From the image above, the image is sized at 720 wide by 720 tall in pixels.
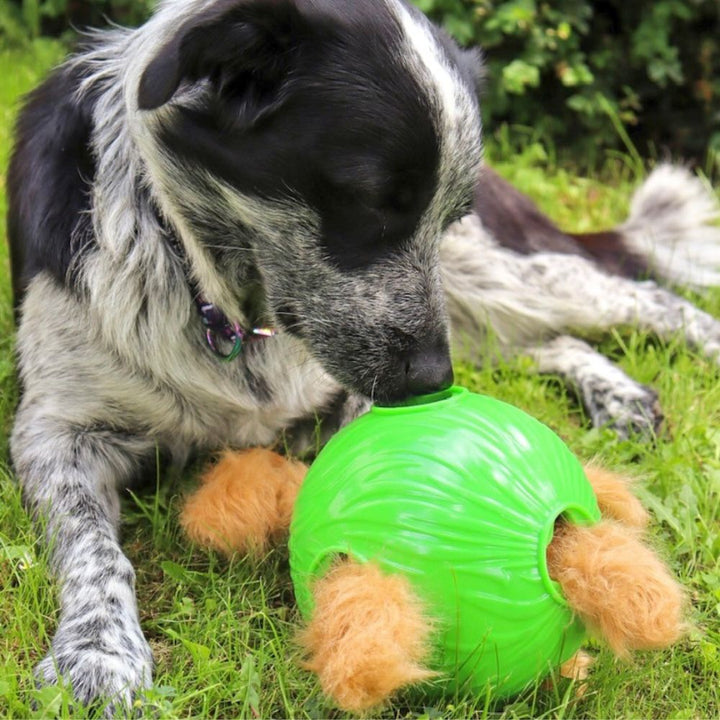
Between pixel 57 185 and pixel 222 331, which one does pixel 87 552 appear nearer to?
pixel 222 331

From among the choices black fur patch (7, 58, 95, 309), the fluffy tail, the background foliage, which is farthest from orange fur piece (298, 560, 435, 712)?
the background foliage

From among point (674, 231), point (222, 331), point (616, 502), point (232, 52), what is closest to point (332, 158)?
point (232, 52)

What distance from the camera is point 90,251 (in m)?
2.76

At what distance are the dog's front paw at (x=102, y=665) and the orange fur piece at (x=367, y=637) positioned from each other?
41cm

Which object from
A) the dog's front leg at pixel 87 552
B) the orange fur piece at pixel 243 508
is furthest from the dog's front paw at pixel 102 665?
the orange fur piece at pixel 243 508

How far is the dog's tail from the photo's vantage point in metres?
4.20

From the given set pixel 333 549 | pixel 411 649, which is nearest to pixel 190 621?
pixel 333 549

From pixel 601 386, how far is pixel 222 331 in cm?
131

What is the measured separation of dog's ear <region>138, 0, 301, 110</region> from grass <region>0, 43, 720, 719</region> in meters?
1.07

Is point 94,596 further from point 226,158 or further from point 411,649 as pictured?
point 226,158

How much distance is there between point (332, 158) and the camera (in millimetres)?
2295

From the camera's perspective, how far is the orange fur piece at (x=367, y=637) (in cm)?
179

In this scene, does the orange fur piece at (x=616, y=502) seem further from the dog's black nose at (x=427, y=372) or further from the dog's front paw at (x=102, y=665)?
the dog's front paw at (x=102, y=665)

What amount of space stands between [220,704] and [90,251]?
1226 mm
